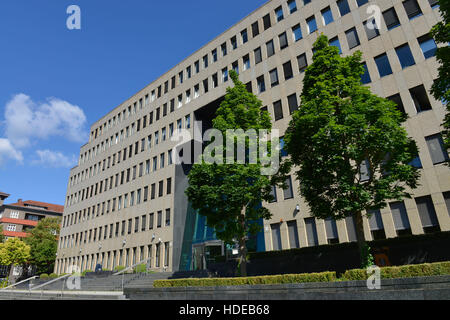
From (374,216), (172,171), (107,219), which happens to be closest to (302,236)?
(374,216)

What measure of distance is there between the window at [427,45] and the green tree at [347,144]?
855cm

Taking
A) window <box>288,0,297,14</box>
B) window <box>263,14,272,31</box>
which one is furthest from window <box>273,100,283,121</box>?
window <box>288,0,297,14</box>

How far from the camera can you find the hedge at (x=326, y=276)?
1002cm

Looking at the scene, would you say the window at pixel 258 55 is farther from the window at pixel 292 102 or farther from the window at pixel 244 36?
the window at pixel 292 102

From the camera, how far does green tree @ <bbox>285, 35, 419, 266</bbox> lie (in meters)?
13.1

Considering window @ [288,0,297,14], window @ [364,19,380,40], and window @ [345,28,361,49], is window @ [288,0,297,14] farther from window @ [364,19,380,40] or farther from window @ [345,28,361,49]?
window @ [364,19,380,40]

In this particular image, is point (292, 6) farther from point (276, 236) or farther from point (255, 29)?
point (276, 236)

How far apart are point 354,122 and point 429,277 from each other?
6715 millimetres

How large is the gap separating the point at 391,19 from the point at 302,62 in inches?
294

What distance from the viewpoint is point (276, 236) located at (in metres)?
24.5

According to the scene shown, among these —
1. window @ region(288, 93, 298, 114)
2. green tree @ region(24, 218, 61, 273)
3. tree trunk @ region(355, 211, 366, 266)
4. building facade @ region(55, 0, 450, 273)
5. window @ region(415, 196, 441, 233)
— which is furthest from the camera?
green tree @ region(24, 218, 61, 273)

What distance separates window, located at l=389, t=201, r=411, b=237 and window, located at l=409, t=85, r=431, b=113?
21.5 ft

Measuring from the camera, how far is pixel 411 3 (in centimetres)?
2184
